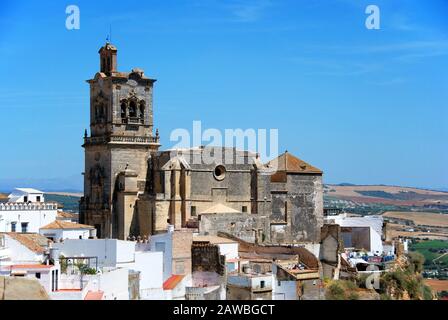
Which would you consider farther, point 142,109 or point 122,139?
point 142,109

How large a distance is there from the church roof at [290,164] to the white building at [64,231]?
39.4 feet

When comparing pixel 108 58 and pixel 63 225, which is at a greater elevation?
pixel 108 58

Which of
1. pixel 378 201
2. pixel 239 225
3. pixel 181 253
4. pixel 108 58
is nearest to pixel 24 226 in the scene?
pixel 108 58

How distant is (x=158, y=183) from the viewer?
5638cm

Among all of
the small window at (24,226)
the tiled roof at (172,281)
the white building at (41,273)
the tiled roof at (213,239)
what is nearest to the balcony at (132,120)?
the small window at (24,226)

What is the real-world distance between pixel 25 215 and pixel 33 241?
26.9ft

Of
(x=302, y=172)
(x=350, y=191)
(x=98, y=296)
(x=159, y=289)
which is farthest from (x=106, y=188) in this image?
(x=350, y=191)

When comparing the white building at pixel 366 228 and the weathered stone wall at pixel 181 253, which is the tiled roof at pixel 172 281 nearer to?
the weathered stone wall at pixel 181 253

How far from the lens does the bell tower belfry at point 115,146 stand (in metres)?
56.1

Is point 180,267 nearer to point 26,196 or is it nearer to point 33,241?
point 33,241

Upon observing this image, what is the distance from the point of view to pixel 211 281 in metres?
44.9

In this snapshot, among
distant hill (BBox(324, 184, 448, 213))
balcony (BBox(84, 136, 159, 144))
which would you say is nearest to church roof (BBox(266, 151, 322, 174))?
balcony (BBox(84, 136, 159, 144))

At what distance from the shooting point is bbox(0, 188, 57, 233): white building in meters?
53.4

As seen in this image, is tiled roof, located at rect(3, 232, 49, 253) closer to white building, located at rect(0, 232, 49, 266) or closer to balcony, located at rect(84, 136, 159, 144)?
white building, located at rect(0, 232, 49, 266)
